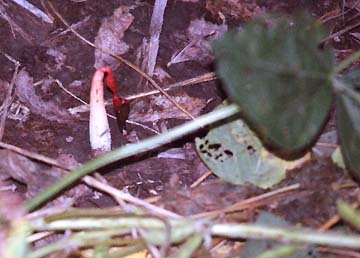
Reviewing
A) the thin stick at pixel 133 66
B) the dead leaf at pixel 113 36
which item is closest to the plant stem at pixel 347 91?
the thin stick at pixel 133 66

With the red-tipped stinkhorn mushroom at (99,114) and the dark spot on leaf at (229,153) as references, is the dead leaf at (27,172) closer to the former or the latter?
the red-tipped stinkhorn mushroom at (99,114)

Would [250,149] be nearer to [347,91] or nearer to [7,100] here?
[347,91]

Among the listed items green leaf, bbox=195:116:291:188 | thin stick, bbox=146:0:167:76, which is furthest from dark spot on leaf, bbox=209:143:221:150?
thin stick, bbox=146:0:167:76

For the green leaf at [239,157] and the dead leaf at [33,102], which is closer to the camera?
the green leaf at [239,157]

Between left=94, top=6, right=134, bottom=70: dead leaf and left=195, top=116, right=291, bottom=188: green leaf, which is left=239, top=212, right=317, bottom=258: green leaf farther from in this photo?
left=94, top=6, right=134, bottom=70: dead leaf

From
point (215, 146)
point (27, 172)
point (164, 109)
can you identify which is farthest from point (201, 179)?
point (27, 172)

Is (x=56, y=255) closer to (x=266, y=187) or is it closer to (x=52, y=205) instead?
(x=52, y=205)
